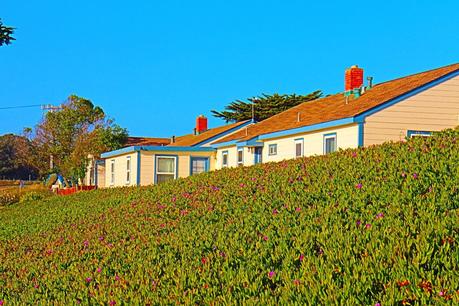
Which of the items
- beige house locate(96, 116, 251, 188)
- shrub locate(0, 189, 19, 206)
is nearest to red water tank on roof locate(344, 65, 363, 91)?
beige house locate(96, 116, 251, 188)

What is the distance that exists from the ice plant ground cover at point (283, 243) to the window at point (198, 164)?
16.1 metres

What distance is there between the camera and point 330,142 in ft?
70.1

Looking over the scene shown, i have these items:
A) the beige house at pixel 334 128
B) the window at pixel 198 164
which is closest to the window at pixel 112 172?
the beige house at pixel 334 128

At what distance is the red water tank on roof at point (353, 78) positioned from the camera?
2577 cm

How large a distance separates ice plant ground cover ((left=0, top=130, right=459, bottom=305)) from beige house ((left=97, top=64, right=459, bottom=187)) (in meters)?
6.17

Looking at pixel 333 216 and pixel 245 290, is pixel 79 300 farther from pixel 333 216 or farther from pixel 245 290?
pixel 333 216

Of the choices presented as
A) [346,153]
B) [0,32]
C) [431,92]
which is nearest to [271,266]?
[346,153]

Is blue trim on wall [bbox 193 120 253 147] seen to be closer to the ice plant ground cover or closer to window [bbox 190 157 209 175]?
Result: window [bbox 190 157 209 175]

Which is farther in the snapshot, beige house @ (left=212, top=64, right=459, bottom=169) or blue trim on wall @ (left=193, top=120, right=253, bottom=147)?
blue trim on wall @ (left=193, top=120, right=253, bottom=147)

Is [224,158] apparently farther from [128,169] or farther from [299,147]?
[299,147]

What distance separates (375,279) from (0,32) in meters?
13.2

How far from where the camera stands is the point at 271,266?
6.85 meters

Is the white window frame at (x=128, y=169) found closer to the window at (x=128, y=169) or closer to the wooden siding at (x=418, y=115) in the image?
the window at (x=128, y=169)

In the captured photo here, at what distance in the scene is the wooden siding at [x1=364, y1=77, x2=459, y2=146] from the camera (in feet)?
65.3
